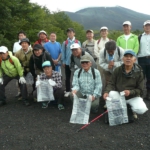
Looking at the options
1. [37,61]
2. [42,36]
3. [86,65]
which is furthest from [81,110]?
[42,36]

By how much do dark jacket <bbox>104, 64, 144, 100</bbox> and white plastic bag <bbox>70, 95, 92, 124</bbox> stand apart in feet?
1.93

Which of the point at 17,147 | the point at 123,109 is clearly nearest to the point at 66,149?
the point at 17,147

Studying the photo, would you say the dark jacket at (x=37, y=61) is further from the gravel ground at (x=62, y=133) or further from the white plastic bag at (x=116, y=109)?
the white plastic bag at (x=116, y=109)

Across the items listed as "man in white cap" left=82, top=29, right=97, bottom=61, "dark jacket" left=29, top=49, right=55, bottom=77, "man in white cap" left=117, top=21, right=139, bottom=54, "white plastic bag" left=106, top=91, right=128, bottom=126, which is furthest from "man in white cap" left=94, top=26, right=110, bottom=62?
"white plastic bag" left=106, top=91, right=128, bottom=126

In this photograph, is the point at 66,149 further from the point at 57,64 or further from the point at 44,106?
the point at 57,64

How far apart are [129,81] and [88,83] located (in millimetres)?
1023

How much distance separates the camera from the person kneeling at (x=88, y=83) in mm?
Result: 4637

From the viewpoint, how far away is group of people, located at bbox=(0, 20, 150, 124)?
4.31 m

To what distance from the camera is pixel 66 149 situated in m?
3.38

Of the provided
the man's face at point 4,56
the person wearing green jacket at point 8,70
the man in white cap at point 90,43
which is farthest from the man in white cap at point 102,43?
the man's face at point 4,56

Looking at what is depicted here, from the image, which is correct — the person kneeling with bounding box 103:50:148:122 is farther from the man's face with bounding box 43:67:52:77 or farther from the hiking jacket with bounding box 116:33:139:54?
the man's face with bounding box 43:67:52:77

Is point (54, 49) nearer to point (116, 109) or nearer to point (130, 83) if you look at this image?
point (130, 83)

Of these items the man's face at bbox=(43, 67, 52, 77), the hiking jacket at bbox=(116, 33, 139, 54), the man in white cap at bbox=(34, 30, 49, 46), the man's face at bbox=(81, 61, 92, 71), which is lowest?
the man's face at bbox=(43, 67, 52, 77)

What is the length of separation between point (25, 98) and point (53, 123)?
1.67 meters
